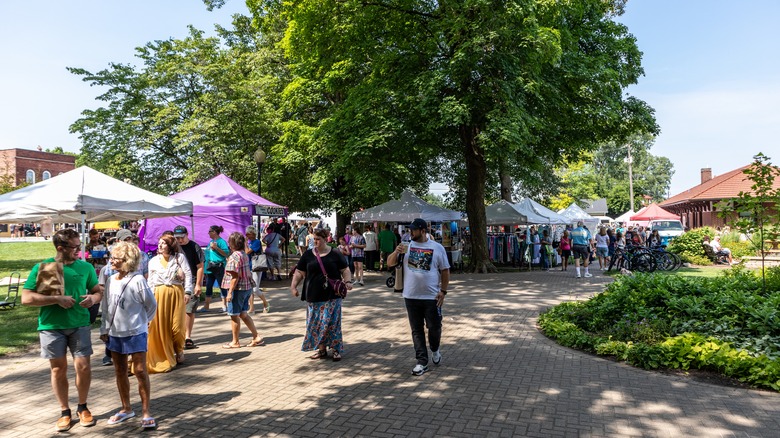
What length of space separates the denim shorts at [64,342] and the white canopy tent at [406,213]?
1443cm

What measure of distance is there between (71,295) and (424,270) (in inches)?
142

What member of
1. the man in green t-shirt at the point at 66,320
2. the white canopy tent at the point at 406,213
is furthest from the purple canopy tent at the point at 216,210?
the man in green t-shirt at the point at 66,320

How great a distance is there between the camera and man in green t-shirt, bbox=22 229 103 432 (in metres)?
4.45

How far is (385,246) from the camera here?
1855cm

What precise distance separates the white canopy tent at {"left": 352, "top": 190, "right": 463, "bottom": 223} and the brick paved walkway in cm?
1053

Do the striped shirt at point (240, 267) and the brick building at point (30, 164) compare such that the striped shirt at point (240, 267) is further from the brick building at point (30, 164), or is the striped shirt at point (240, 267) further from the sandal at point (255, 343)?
the brick building at point (30, 164)

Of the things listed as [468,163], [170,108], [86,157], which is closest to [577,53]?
[468,163]

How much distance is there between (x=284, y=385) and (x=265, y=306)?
16.5 feet

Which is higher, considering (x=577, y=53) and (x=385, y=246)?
(x=577, y=53)

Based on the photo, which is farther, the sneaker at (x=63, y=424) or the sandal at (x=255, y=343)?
the sandal at (x=255, y=343)

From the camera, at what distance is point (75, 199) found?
30.7 ft

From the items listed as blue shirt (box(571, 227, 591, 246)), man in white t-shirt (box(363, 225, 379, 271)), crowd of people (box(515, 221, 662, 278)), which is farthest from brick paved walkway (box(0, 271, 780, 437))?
man in white t-shirt (box(363, 225, 379, 271))

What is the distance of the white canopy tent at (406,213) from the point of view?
18.8 meters

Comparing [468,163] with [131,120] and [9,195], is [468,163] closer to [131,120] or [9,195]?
[9,195]
